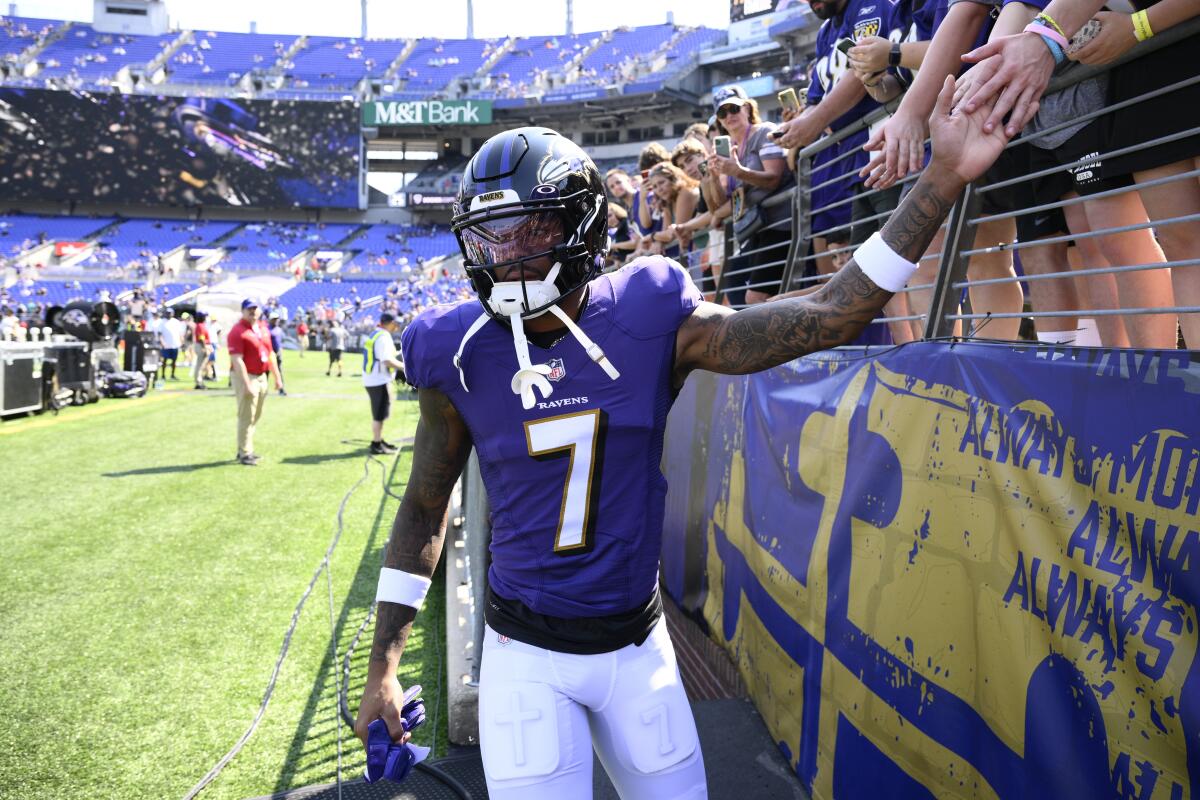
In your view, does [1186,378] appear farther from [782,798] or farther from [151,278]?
[151,278]

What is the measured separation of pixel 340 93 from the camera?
2361 inches

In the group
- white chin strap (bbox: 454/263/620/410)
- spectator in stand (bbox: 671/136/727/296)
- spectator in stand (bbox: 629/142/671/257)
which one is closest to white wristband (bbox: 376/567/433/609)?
white chin strap (bbox: 454/263/620/410)

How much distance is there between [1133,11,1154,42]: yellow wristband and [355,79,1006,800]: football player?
1212 millimetres

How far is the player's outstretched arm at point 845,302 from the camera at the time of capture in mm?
1579

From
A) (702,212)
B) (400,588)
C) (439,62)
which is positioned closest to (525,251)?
(400,588)

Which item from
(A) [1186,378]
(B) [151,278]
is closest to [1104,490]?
(A) [1186,378]

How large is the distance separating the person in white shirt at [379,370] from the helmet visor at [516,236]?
909cm

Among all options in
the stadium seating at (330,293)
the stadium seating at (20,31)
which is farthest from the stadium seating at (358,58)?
the stadium seating at (330,293)

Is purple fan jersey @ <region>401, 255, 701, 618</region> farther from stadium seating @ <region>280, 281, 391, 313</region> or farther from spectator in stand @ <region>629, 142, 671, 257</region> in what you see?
stadium seating @ <region>280, 281, 391, 313</region>

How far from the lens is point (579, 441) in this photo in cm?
205

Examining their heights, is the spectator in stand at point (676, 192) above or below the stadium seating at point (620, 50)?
below

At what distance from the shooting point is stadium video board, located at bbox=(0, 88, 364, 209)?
1996 inches

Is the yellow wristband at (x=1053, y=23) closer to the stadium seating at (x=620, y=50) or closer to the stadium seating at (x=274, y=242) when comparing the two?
the stadium seating at (x=274, y=242)

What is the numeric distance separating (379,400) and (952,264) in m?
9.74
